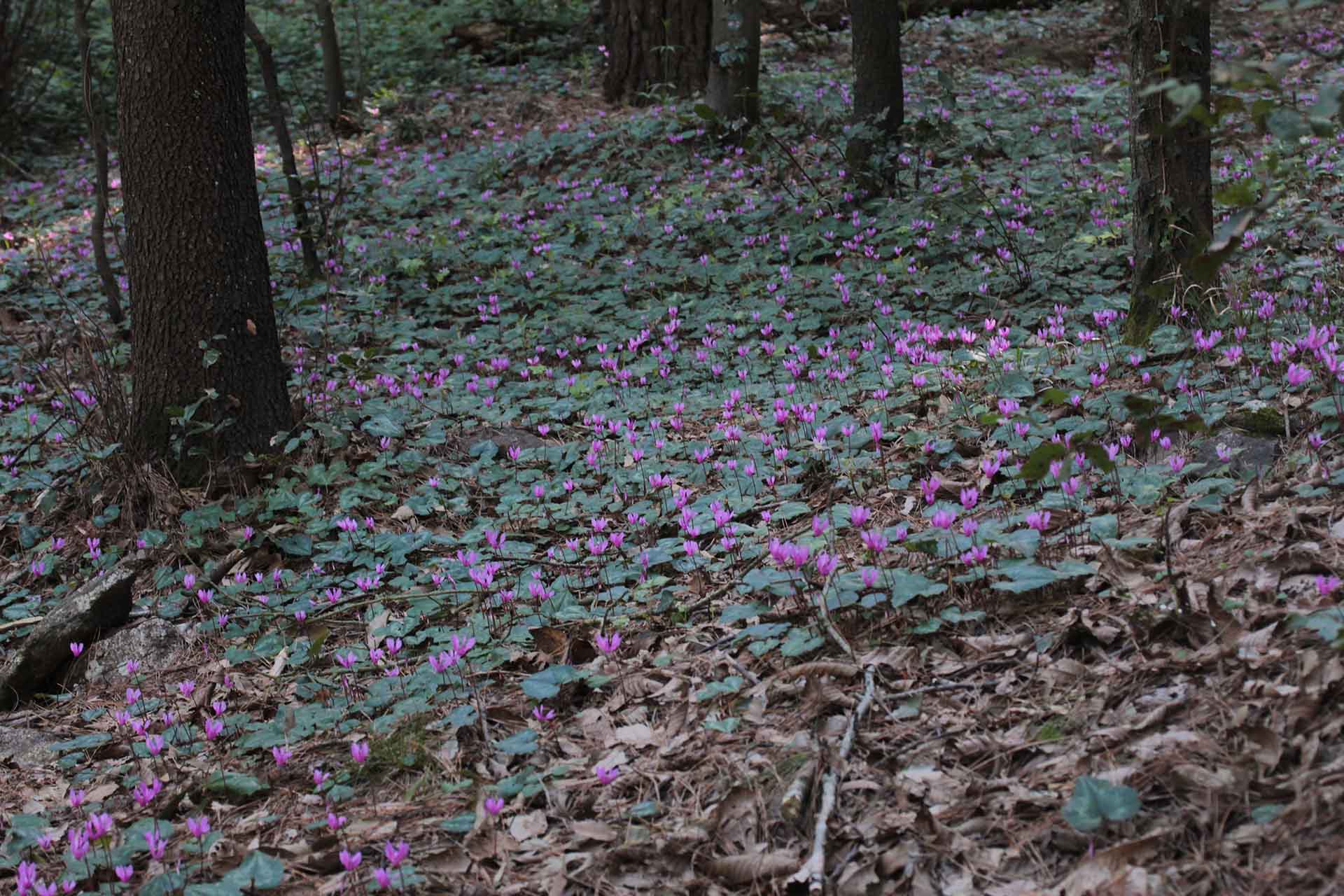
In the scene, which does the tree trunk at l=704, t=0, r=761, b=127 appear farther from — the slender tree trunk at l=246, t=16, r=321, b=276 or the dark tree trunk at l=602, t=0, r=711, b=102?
the slender tree trunk at l=246, t=16, r=321, b=276

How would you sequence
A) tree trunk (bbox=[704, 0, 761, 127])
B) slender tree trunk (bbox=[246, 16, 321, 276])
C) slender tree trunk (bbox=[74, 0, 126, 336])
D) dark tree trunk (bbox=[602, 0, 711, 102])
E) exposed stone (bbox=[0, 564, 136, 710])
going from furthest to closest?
dark tree trunk (bbox=[602, 0, 711, 102]), tree trunk (bbox=[704, 0, 761, 127]), slender tree trunk (bbox=[246, 16, 321, 276]), slender tree trunk (bbox=[74, 0, 126, 336]), exposed stone (bbox=[0, 564, 136, 710])

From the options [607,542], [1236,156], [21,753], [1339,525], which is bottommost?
[21,753]

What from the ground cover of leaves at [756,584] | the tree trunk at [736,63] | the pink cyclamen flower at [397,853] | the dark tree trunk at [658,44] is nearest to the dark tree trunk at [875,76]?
the ground cover of leaves at [756,584]

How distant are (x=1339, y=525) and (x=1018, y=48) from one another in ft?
39.5

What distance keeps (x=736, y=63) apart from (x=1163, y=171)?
569cm

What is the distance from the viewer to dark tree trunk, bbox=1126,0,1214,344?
4.44 m

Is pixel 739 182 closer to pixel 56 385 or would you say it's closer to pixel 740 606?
pixel 56 385

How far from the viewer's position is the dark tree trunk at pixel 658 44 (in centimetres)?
1168

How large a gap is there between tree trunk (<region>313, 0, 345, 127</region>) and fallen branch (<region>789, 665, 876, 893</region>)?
11.4 m

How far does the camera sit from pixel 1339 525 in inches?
108

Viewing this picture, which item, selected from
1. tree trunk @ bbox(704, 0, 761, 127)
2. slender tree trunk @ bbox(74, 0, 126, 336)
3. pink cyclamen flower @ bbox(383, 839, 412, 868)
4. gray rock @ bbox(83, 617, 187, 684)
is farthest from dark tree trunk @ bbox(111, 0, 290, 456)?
tree trunk @ bbox(704, 0, 761, 127)

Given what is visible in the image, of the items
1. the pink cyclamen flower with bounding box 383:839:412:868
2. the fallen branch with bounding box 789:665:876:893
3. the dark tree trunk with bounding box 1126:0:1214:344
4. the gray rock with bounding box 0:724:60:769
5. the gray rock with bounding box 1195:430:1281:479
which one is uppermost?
the dark tree trunk with bounding box 1126:0:1214:344

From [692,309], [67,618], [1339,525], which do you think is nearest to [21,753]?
[67,618]

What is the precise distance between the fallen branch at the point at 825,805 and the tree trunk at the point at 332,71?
37.5ft
